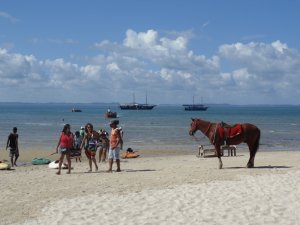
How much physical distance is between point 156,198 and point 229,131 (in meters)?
6.03

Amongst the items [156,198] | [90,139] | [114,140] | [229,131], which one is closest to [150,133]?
[229,131]

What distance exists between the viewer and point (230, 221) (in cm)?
806

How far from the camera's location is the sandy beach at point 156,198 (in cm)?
841

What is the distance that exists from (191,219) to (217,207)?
1.01 m

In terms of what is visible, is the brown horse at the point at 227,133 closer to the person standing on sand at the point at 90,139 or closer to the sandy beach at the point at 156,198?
the sandy beach at the point at 156,198

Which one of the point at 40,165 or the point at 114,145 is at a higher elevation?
the point at 114,145

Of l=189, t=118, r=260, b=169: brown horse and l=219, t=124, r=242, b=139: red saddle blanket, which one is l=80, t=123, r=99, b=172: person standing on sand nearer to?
l=189, t=118, r=260, b=169: brown horse

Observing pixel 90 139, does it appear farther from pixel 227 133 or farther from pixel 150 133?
pixel 150 133

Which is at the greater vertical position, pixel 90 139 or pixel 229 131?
pixel 229 131

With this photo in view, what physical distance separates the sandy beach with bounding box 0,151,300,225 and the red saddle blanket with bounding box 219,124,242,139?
127 centimetres

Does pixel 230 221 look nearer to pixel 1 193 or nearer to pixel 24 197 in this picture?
pixel 24 197

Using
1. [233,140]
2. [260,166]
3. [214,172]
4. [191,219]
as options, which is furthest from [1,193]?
[260,166]

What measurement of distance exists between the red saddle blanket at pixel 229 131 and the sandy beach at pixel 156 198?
1.27 m

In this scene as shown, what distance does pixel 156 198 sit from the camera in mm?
10039
